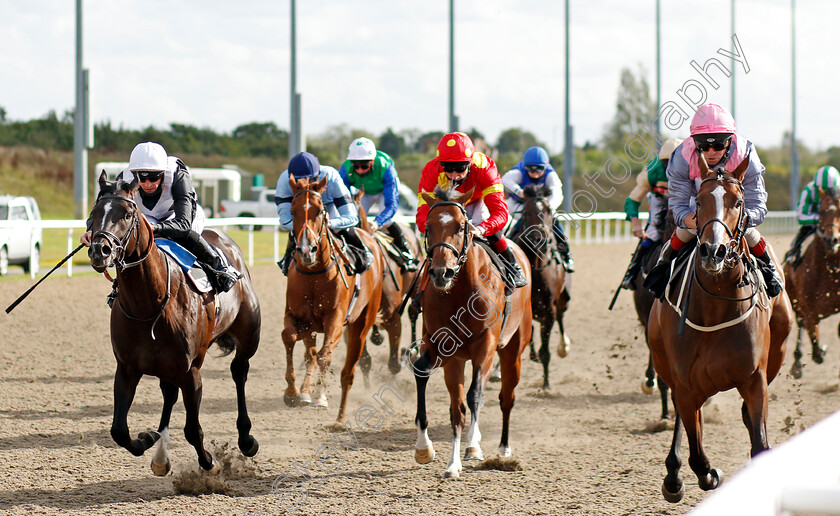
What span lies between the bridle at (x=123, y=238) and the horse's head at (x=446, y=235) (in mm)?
1581

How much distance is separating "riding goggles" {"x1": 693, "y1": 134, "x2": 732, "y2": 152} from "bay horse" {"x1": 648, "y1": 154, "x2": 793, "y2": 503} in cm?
41

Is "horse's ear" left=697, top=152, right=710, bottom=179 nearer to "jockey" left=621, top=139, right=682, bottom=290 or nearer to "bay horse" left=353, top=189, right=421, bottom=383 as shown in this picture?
"jockey" left=621, top=139, right=682, bottom=290

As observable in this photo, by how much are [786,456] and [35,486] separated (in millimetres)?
4444

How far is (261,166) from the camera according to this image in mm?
55031

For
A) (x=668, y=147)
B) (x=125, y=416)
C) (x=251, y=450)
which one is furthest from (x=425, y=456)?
(x=668, y=147)

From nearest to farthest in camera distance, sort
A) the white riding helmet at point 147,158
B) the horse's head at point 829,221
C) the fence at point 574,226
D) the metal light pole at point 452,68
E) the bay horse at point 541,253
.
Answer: the white riding helmet at point 147,158, the bay horse at point 541,253, the horse's head at point 829,221, the fence at point 574,226, the metal light pole at point 452,68

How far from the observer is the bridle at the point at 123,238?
15.1ft

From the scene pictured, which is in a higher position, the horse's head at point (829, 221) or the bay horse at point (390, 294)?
the horse's head at point (829, 221)

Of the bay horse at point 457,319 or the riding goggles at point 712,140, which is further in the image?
the bay horse at point 457,319

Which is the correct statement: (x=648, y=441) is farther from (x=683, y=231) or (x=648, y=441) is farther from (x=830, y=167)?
(x=830, y=167)

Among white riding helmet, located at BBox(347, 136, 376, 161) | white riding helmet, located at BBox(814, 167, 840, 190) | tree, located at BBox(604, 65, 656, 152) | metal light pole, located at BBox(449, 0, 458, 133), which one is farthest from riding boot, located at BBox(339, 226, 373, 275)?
tree, located at BBox(604, 65, 656, 152)

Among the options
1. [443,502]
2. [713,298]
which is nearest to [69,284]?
[443,502]

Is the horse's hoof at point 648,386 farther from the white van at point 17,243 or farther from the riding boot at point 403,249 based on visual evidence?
the white van at point 17,243

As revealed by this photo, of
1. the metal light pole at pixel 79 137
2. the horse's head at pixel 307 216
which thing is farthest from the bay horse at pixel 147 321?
the metal light pole at pixel 79 137
